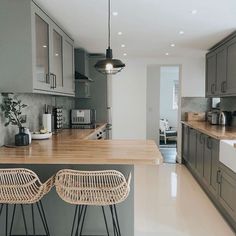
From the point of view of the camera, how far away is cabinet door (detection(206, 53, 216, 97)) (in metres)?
5.18

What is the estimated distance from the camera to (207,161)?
416cm

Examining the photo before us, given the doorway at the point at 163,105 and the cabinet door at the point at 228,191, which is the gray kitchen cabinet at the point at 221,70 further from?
the cabinet door at the point at 228,191

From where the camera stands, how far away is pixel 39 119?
3.82m

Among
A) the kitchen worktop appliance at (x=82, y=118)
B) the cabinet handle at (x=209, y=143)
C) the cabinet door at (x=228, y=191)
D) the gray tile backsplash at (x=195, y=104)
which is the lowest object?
the cabinet door at (x=228, y=191)

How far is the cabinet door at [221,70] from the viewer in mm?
4570

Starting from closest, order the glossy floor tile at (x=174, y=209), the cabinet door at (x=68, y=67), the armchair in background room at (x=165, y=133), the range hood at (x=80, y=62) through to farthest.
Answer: the glossy floor tile at (x=174, y=209)
the cabinet door at (x=68, y=67)
the range hood at (x=80, y=62)
the armchair in background room at (x=165, y=133)

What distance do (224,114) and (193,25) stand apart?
6.76ft

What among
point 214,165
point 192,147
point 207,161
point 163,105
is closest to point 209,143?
point 207,161

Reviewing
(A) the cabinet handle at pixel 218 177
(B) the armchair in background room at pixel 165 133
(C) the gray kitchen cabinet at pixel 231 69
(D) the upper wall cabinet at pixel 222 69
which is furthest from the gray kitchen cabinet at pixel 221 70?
(B) the armchair in background room at pixel 165 133

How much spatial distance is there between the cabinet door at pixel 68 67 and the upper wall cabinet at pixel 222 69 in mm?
2448

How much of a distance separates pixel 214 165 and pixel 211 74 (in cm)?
224

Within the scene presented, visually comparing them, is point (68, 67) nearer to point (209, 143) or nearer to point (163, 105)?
point (209, 143)

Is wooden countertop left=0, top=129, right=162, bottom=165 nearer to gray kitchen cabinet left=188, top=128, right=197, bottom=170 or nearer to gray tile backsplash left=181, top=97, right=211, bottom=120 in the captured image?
gray kitchen cabinet left=188, top=128, right=197, bottom=170

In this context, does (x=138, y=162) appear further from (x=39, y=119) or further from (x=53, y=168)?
(x=39, y=119)
